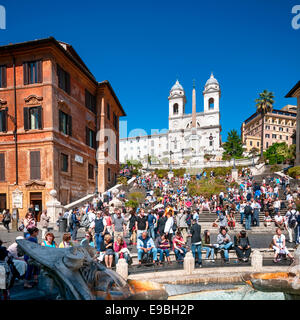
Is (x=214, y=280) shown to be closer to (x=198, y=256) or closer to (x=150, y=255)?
(x=198, y=256)

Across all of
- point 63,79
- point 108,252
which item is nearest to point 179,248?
point 108,252

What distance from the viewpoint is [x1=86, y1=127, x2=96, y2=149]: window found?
26859 millimetres

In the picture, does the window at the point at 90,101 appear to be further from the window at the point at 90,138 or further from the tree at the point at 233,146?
the tree at the point at 233,146

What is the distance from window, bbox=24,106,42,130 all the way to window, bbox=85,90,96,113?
6.67 meters

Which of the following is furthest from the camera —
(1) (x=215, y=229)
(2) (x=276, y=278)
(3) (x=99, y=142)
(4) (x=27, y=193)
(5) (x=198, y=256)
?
(3) (x=99, y=142)

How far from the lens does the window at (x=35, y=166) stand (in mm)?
20355

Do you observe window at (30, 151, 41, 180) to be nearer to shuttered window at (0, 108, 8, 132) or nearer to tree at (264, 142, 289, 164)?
shuttered window at (0, 108, 8, 132)

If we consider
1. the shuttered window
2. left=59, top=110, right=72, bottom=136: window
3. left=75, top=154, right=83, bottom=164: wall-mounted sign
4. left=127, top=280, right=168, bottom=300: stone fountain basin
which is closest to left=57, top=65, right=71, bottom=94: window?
left=59, top=110, right=72, bottom=136: window

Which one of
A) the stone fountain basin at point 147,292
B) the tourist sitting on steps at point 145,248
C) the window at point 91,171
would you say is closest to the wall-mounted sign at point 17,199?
the window at point 91,171

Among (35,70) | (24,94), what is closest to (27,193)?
(24,94)

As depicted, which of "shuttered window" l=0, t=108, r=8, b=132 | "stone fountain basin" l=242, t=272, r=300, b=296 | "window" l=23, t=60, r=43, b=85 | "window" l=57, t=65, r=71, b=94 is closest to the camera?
"stone fountain basin" l=242, t=272, r=300, b=296

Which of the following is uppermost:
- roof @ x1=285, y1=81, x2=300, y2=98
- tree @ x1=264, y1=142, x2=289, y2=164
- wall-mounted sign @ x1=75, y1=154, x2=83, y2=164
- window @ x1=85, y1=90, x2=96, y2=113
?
roof @ x1=285, y1=81, x2=300, y2=98
